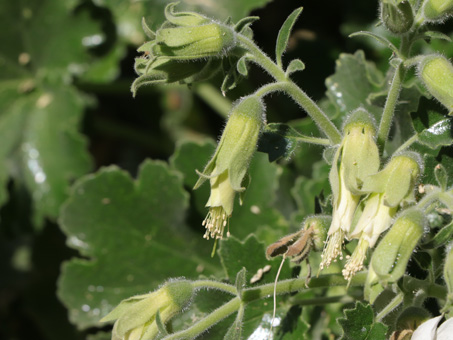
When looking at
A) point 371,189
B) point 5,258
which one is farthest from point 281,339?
point 5,258

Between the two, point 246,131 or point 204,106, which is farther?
point 204,106

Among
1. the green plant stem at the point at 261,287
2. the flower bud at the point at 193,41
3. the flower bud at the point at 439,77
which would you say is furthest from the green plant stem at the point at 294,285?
the flower bud at the point at 193,41

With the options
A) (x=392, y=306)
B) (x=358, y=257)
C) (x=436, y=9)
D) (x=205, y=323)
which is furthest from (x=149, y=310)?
(x=436, y=9)

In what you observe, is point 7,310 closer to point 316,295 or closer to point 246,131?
point 316,295

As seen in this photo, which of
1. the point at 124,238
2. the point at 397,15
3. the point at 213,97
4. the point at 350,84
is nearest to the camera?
the point at 397,15

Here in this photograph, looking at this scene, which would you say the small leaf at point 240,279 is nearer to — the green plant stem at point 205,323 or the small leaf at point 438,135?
the green plant stem at point 205,323

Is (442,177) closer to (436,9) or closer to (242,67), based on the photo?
(436,9)
